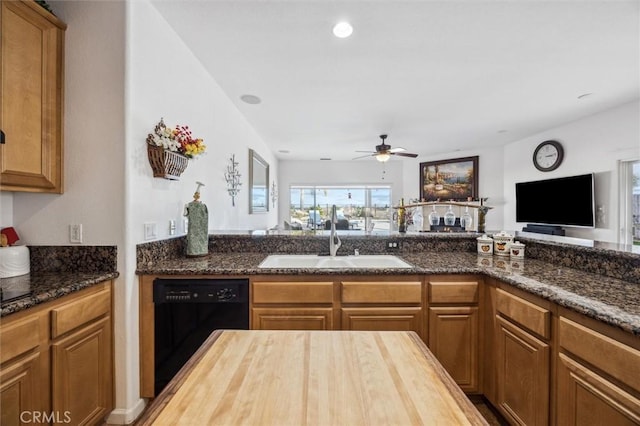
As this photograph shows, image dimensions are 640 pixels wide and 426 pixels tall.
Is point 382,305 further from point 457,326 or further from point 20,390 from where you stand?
point 20,390

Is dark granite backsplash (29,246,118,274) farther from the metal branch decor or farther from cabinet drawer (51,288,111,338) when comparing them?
the metal branch decor

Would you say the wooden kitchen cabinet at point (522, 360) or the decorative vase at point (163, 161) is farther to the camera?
the decorative vase at point (163, 161)

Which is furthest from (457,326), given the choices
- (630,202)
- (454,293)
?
(630,202)

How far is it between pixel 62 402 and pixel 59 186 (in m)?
1.10

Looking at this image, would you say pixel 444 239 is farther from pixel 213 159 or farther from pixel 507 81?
pixel 213 159

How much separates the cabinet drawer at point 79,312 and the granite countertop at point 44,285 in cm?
7

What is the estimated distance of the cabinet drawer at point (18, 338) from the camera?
1061 mm

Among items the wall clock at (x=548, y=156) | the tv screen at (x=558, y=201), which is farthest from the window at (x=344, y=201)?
the wall clock at (x=548, y=156)

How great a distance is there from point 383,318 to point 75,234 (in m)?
1.87

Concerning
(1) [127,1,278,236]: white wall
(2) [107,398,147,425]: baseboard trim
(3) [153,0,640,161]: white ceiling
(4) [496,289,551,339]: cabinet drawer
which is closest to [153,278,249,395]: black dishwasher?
(2) [107,398,147,425]: baseboard trim

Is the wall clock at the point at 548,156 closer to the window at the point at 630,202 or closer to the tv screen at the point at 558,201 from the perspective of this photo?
the tv screen at the point at 558,201

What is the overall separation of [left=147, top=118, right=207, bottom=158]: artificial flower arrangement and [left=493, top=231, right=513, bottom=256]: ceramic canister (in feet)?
7.72

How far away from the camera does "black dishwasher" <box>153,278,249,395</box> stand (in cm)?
171

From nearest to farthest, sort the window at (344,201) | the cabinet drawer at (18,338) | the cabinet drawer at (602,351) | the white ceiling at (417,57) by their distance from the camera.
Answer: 1. the cabinet drawer at (602,351)
2. the cabinet drawer at (18,338)
3. the white ceiling at (417,57)
4. the window at (344,201)
